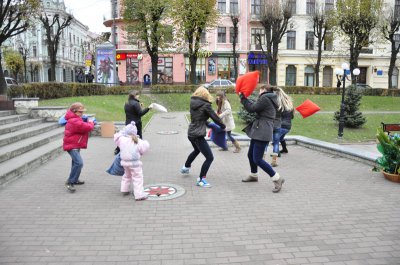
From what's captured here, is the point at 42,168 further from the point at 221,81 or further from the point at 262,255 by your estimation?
the point at 221,81

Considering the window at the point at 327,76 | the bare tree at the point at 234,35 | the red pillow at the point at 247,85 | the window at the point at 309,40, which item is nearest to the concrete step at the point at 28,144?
the red pillow at the point at 247,85

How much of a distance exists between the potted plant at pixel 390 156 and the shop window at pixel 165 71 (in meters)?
39.3

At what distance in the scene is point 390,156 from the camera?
24.0 ft

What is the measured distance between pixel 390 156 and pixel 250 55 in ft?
128

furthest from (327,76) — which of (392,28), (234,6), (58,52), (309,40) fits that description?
(58,52)

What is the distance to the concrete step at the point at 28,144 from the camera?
8.19m

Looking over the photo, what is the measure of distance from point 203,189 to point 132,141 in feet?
5.49

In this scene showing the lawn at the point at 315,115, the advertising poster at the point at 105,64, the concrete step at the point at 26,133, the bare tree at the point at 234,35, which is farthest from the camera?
the bare tree at the point at 234,35

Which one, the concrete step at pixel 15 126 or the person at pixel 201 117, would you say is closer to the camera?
the person at pixel 201 117

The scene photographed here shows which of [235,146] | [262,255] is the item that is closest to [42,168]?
[235,146]

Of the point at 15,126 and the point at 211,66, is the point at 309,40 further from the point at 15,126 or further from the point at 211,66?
the point at 15,126

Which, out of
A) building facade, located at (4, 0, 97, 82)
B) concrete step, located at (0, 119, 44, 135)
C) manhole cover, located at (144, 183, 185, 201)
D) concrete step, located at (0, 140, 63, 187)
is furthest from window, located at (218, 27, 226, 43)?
manhole cover, located at (144, 183, 185, 201)

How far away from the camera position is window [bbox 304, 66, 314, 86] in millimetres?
46312

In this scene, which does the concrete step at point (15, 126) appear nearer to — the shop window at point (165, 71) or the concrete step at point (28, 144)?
the concrete step at point (28, 144)
